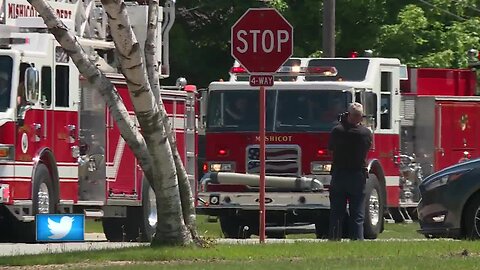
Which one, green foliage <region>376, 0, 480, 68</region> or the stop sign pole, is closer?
the stop sign pole

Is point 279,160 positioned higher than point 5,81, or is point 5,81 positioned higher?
point 5,81

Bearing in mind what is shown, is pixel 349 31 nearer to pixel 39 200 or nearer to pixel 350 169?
pixel 39 200

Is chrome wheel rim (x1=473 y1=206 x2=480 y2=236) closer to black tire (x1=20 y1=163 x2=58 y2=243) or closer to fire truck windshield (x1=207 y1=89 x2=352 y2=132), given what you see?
fire truck windshield (x1=207 y1=89 x2=352 y2=132)

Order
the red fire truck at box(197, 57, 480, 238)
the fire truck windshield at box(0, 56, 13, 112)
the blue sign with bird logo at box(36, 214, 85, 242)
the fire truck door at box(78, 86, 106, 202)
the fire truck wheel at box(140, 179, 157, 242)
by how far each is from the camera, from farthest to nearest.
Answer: the red fire truck at box(197, 57, 480, 238) < the fire truck wheel at box(140, 179, 157, 242) < the fire truck door at box(78, 86, 106, 202) < the blue sign with bird logo at box(36, 214, 85, 242) < the fire truck windshield at box(0, 56, 13, 112)

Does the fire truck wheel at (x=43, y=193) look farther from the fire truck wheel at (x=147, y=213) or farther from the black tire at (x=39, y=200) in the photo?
the fire truck wheel at (x=147, y=213)

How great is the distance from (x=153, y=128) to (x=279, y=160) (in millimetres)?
6935

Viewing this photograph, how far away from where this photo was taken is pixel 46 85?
20406 mm

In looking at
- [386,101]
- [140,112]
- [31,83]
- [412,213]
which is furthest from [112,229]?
[140,112]

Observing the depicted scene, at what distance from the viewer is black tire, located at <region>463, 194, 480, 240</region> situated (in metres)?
18.1

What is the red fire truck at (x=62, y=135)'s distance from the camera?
1959 cm

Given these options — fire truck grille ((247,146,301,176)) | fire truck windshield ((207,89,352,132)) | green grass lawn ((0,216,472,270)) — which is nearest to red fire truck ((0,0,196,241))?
fire truck windshield ((207,89,352,132))

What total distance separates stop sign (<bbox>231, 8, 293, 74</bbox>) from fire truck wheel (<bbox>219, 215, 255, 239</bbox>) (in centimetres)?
645

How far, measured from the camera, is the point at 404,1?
32781 mm

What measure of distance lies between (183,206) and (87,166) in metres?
4.60
